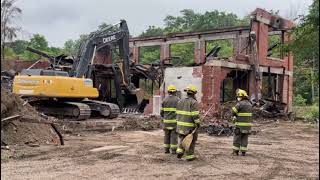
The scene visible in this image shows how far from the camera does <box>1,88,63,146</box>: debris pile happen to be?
44.9 ft

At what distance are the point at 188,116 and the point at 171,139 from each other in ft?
4.16

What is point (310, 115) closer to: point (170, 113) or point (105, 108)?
point (105, 108)

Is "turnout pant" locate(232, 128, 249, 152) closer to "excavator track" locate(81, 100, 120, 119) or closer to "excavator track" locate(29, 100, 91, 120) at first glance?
"excavator track" locate(29, 100, 91, 120)

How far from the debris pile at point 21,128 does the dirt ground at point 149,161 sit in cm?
52

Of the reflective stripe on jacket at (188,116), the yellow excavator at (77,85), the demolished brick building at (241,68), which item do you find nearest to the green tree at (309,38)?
the reflective stripe on jacket at (188,116)

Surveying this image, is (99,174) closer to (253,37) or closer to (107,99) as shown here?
(107,99)

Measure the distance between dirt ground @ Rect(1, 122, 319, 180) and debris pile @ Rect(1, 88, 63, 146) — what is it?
20.5 inches

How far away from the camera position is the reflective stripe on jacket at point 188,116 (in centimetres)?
1194

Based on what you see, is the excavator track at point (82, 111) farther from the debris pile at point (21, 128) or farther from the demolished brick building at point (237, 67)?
the demolished brick building at point (237, 67)

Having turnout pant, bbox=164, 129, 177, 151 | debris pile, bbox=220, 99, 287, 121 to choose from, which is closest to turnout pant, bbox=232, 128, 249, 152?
turnout pant, bbox=164, 129, 177, 151

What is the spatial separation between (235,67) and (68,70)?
381 inches

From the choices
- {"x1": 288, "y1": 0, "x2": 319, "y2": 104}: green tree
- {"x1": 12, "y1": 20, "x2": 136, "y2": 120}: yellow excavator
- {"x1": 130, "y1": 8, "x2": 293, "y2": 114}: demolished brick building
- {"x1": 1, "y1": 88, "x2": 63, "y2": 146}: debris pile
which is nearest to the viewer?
{"x1": 288, "y1": 0, "x2": 319, "y2": 104}: green tree

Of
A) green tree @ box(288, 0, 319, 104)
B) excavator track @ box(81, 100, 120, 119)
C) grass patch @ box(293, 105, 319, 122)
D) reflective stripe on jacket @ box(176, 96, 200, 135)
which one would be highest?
green tree @ box(288, 0, 319, 104)

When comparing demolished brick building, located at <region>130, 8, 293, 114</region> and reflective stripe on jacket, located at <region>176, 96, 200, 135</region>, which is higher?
demolished brick building, located at <region>130, 8, 293, 114</region>
